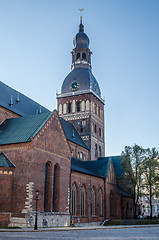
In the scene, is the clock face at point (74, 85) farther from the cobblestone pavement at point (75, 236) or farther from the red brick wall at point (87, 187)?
the cobblestone pavement at point (75, 236)

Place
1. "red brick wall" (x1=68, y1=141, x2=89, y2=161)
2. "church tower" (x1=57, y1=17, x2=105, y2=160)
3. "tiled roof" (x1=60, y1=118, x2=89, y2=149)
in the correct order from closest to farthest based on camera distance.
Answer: "red brick wall" (x1=68, y1=141, x2=89, y2=161) → "tiled roof" (x1=60, y1=118, x2=89, y2=149) → "church tower" (x1=57, y1=17, x2=105, y2=160)

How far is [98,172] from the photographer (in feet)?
166

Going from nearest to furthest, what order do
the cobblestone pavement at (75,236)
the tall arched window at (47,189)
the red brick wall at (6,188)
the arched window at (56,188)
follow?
the cobblestone pavement at (75,236), the red brick wall at (6,188), the tall arched window at (47,189), the arched window at (56,188)

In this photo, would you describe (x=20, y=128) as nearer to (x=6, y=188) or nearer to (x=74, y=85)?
(x=6, y=188)

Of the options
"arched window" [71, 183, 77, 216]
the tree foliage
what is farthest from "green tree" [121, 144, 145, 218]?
"arched window" [71, 183, 77, 216]

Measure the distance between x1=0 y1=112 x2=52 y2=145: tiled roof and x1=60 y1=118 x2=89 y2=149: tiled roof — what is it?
56.3 feet

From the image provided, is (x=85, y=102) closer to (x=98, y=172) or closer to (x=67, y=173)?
(x=98, y=172)

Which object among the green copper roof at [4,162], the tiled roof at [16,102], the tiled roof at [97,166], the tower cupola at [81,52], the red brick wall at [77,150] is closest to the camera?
the green copper roof at [4,162]

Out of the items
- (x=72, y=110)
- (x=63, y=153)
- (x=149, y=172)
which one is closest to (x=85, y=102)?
(x=72, y=110)

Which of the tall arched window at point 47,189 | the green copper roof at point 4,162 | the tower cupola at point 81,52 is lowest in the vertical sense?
the tall arched window at point 47,189

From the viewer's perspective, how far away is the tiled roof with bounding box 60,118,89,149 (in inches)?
2184

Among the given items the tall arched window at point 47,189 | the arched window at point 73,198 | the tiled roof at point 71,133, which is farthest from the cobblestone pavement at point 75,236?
the tiled roof at point 71,133

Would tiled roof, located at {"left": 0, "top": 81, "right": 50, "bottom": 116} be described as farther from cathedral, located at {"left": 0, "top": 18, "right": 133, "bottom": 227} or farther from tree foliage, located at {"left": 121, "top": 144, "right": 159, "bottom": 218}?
tree foliage, located at {"left": 121, "top": 144, "right": 159, "bottom": 218}

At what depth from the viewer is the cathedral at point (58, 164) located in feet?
104
